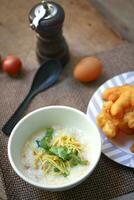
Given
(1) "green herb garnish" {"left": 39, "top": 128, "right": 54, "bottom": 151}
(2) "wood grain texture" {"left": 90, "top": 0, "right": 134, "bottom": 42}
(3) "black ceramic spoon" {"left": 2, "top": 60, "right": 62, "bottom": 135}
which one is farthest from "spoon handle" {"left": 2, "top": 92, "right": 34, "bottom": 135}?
(2) "wood grain texture" {"left": 90, "top": 0, "right": 134, "bottom": 42}

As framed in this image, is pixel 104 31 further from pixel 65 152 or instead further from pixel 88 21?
pixel 65 152

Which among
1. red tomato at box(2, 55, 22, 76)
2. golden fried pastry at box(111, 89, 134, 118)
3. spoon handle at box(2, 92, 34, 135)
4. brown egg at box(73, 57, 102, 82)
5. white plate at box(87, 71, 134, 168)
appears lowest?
white plate at box(87, 71, 134, 168)

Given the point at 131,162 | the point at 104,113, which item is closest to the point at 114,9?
the point at 104,113

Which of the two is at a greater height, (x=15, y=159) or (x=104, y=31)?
(x=15, y=159)

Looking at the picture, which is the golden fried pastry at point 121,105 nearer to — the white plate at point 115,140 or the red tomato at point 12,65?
the white plate at point 115,140

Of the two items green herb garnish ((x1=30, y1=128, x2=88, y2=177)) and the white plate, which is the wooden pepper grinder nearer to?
the white plate

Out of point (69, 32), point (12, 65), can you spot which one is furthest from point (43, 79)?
point (69, 32)

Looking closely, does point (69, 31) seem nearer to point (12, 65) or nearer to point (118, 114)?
point (12, 65)
